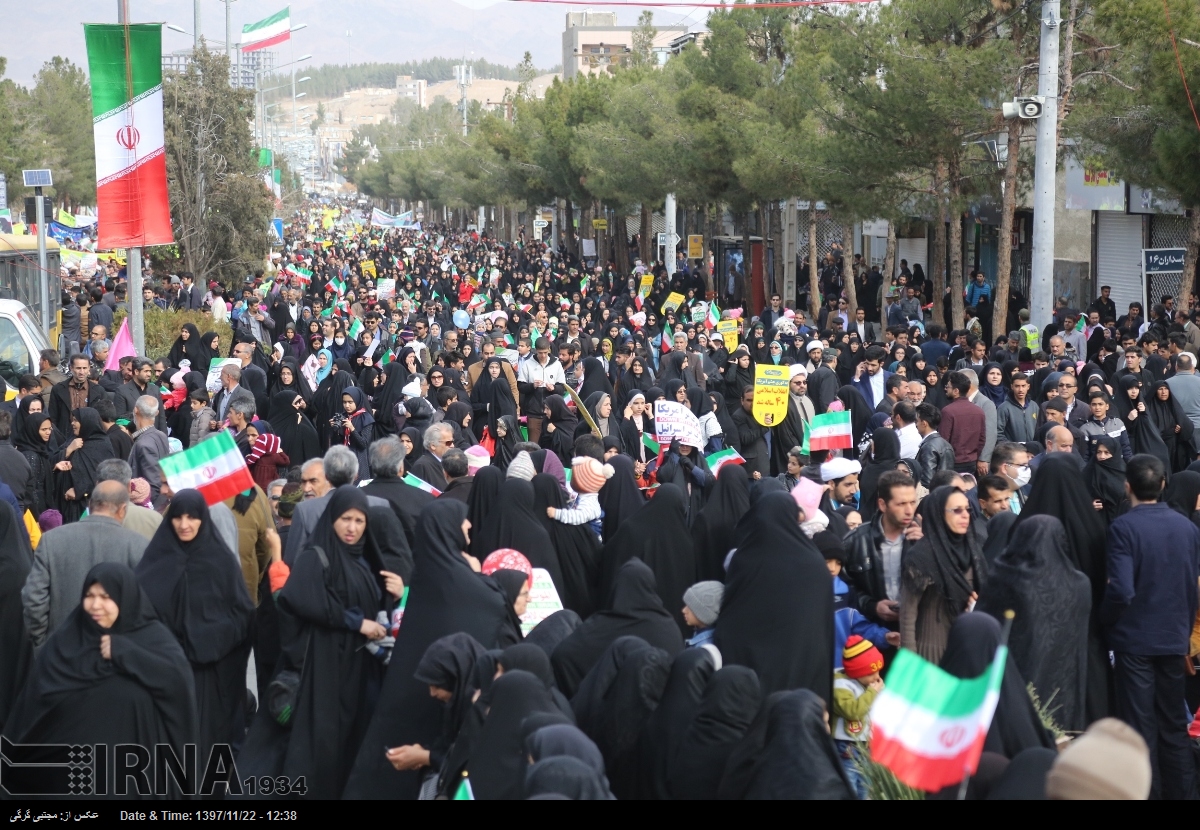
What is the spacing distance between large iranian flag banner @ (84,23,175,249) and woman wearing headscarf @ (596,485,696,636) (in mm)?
7893

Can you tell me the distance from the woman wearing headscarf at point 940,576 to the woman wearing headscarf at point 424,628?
1.67 metres

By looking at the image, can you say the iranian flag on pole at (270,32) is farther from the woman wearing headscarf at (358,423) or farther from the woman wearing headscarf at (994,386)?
the woman wearing headscarf at (994,386)

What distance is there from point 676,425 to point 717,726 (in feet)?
17.0

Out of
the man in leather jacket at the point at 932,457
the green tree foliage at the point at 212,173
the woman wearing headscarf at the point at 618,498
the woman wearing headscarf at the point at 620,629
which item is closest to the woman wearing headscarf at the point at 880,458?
the man in leather jacket at the point at 932,457

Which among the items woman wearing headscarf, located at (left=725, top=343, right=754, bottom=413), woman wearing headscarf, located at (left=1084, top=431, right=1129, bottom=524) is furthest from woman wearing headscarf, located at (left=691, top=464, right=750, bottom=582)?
woman wearing headscarf, located at (left=725, top=343, right=754, bottom=413)

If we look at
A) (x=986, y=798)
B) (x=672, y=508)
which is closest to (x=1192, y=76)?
(x=672, y=508)

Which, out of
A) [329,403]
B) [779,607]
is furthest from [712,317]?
[779,607]

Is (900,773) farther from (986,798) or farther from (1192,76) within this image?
(1192,76)

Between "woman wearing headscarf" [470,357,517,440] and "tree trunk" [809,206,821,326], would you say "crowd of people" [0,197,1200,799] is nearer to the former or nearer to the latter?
"woman wearing headscarf" [470,357,517,440]

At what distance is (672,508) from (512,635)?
1850mm

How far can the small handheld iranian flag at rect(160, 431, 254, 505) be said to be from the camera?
22.3 feet

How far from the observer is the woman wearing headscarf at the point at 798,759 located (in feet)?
12.8

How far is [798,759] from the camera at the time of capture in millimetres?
3941

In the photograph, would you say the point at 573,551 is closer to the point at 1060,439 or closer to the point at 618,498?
the point at 618,498
